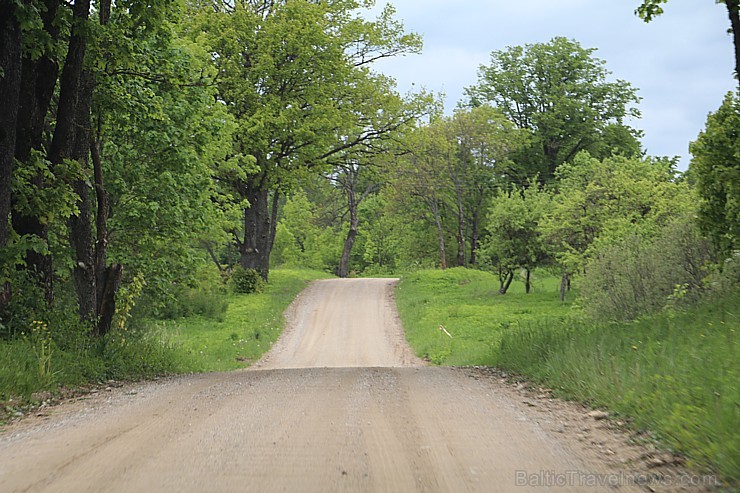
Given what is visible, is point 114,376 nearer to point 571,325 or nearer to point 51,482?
point 51,482

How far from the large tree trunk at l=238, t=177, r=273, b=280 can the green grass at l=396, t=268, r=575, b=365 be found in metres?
7.44

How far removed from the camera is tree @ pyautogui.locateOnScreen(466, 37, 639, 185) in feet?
183

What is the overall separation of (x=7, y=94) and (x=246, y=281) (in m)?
23.9

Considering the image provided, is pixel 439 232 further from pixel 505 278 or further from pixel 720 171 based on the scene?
pixel 720 171

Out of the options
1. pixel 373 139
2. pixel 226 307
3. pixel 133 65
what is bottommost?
pixel 226 307

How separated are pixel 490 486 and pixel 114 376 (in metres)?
8.64

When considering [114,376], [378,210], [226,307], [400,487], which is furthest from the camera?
[378,210]

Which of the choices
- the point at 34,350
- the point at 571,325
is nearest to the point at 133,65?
the point at 34,350

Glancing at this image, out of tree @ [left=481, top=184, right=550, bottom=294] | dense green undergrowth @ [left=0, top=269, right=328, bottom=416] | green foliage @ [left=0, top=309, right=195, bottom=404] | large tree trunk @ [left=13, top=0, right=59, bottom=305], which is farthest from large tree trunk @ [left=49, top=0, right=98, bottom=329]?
tree @ [left=481, top=184, right=550, bottom=294]

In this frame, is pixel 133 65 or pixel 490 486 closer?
pixel 490 486

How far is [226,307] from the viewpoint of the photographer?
1131 inches

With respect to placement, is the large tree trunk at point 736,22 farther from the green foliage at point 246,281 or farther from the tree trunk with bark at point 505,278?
the green foliage at point 246,281

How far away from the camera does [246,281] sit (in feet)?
112

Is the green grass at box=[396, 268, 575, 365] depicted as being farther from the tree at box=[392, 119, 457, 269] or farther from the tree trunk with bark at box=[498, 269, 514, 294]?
the tree at box=[392, 119, 457, 269]
